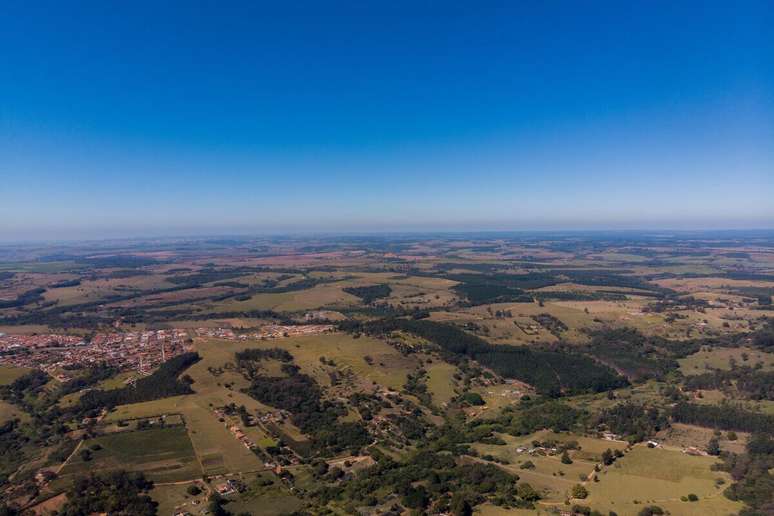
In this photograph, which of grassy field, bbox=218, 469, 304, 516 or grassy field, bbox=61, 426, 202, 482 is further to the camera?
grassy field, bbox=61, 426, 202, 482

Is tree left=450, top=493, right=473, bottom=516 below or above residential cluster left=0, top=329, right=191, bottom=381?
below

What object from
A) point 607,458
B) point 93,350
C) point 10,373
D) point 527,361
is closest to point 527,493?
point 607,458

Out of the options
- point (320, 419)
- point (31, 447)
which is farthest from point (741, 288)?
point (31, 447)

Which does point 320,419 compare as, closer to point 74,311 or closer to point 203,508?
point 203,508

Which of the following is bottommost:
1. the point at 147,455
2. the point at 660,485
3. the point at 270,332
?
the point at 660,485

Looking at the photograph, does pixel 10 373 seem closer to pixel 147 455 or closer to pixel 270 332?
pixel 147 455

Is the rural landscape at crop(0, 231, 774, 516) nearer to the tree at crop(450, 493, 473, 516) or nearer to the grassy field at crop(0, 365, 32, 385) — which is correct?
the tree at crop(450, 493, 473, 516)

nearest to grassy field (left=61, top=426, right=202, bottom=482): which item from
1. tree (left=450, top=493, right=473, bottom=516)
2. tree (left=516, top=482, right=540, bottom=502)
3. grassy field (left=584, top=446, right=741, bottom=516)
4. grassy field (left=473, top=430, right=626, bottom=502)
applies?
tree (left=450, top=493, right=473, bottom=516)
